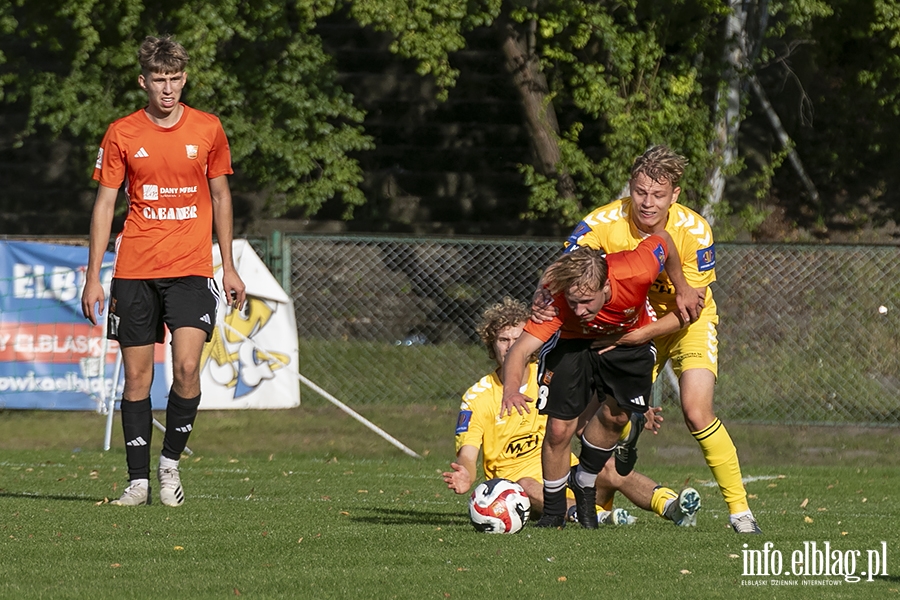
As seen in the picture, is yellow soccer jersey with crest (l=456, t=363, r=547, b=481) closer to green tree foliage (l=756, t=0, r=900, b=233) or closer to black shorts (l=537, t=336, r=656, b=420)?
black shorts (l=537, t=336, r=656, b=420)

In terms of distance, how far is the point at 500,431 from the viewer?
7.27 m

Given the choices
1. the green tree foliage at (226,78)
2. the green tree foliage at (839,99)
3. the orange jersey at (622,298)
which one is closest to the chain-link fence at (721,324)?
the green tree foliage at (226,78)

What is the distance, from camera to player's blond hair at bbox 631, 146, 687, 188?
20.7ft

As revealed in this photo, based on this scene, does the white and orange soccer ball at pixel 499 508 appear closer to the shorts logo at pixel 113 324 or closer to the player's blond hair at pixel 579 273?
the player's blond hair at pixel 579 273

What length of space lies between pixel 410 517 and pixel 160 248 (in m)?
1.98

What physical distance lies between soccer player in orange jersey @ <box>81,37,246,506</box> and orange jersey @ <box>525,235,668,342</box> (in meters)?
1.91

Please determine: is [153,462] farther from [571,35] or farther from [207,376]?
[571,35]

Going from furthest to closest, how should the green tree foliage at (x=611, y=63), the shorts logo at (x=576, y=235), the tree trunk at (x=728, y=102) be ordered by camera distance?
the tree trunk at (x=728, y=102), the green tree foliage at (x=611, y=63), the shorts logo at (x=576, y=235)

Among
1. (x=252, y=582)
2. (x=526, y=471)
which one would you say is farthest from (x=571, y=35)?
(x=252, y=582)

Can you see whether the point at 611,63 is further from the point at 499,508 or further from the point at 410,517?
the point at 499,508

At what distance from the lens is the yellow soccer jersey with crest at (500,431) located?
23.4 feet

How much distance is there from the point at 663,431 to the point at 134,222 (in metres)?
7.17

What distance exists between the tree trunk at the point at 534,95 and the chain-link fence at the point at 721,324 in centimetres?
150

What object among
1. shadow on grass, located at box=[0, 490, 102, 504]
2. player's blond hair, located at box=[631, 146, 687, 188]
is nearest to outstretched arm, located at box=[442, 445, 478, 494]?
player's blond hair, located at box=[631, 146, 687, 188]
